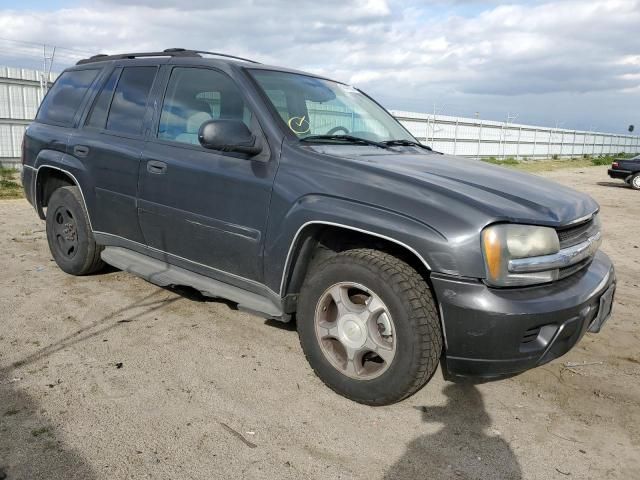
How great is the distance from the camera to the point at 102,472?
2.32 m

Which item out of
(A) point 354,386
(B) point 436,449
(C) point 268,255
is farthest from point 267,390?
(B) point 436,449

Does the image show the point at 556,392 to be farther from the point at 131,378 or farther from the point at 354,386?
the point at 131,378

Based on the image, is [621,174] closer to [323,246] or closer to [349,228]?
[323,246]

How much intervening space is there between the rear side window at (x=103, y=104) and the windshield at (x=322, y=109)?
141 cm

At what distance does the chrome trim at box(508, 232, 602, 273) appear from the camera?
256 cm

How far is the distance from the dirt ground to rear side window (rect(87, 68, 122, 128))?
1.45 m

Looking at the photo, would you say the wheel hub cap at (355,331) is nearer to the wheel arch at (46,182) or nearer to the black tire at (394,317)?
the black tire at (394,317)

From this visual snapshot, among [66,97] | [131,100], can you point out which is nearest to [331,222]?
[131,100]

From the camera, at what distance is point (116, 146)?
408 cm

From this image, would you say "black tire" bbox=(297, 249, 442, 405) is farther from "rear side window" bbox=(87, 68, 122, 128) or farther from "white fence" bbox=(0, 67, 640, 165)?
"rear side window" bbox=(87, 68, 122, 128)

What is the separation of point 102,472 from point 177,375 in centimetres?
92

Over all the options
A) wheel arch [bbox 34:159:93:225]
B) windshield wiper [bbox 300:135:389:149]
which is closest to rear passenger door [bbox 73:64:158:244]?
wheel arch [bbox 34:159:93:225]

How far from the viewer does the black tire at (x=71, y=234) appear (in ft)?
15.0

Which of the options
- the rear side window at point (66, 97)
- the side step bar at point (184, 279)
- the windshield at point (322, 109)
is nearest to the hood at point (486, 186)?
the windshield at point (322, 109)
